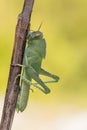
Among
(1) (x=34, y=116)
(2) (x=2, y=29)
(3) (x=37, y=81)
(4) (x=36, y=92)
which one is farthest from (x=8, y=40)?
(3) (x=37, y=81)

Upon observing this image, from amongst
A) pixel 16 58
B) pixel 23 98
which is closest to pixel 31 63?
pixel 23 98

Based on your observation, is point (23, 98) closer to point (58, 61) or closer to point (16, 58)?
point (16, 58)

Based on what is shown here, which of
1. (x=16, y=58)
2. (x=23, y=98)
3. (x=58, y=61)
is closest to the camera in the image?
(x=16, y=58)

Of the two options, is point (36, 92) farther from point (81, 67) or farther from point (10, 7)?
point (10, 7)

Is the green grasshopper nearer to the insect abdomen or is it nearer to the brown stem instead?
the insect abdomen

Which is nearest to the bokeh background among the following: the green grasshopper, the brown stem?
the green grasshopper

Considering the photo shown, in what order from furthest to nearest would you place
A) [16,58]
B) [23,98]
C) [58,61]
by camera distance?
[58,61]
[23,98]
[16,58]
